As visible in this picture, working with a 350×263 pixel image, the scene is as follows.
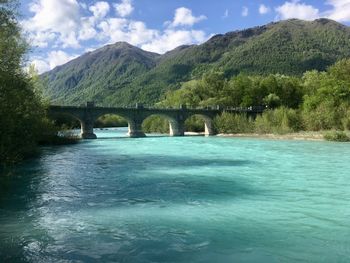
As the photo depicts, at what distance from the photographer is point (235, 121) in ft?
275

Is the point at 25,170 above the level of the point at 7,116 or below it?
below

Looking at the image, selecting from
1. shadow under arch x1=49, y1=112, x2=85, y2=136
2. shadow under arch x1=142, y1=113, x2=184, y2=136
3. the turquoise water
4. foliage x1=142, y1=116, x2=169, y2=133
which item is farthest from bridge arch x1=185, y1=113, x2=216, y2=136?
the turquoise water

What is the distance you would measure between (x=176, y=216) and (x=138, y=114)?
72.1m

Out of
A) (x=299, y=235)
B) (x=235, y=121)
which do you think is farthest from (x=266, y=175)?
(x=235, y=121)

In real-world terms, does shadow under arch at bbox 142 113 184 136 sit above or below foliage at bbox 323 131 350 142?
above

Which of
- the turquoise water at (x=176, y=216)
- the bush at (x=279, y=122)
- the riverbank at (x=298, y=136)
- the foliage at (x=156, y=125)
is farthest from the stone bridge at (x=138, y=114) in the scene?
the turquoise water at (x=176, y=216)

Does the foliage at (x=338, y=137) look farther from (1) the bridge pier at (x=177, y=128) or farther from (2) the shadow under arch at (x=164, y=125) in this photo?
(2) the shadow under arch at (x=164, y=125)

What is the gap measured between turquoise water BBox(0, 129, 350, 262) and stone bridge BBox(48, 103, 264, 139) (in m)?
51.3

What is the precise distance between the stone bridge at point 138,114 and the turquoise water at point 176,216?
51306mm

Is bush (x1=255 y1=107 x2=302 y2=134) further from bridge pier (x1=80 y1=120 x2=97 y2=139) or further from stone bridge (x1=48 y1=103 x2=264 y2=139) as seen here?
bridge pier (x1=80 y1=120 x2=97 y2=139)

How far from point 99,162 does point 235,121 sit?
53.6 meters

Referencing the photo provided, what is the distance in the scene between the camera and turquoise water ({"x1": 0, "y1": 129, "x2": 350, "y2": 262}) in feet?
35.0

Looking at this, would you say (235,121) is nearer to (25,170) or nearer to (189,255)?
(25,170)

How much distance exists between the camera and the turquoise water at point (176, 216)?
10656mm
